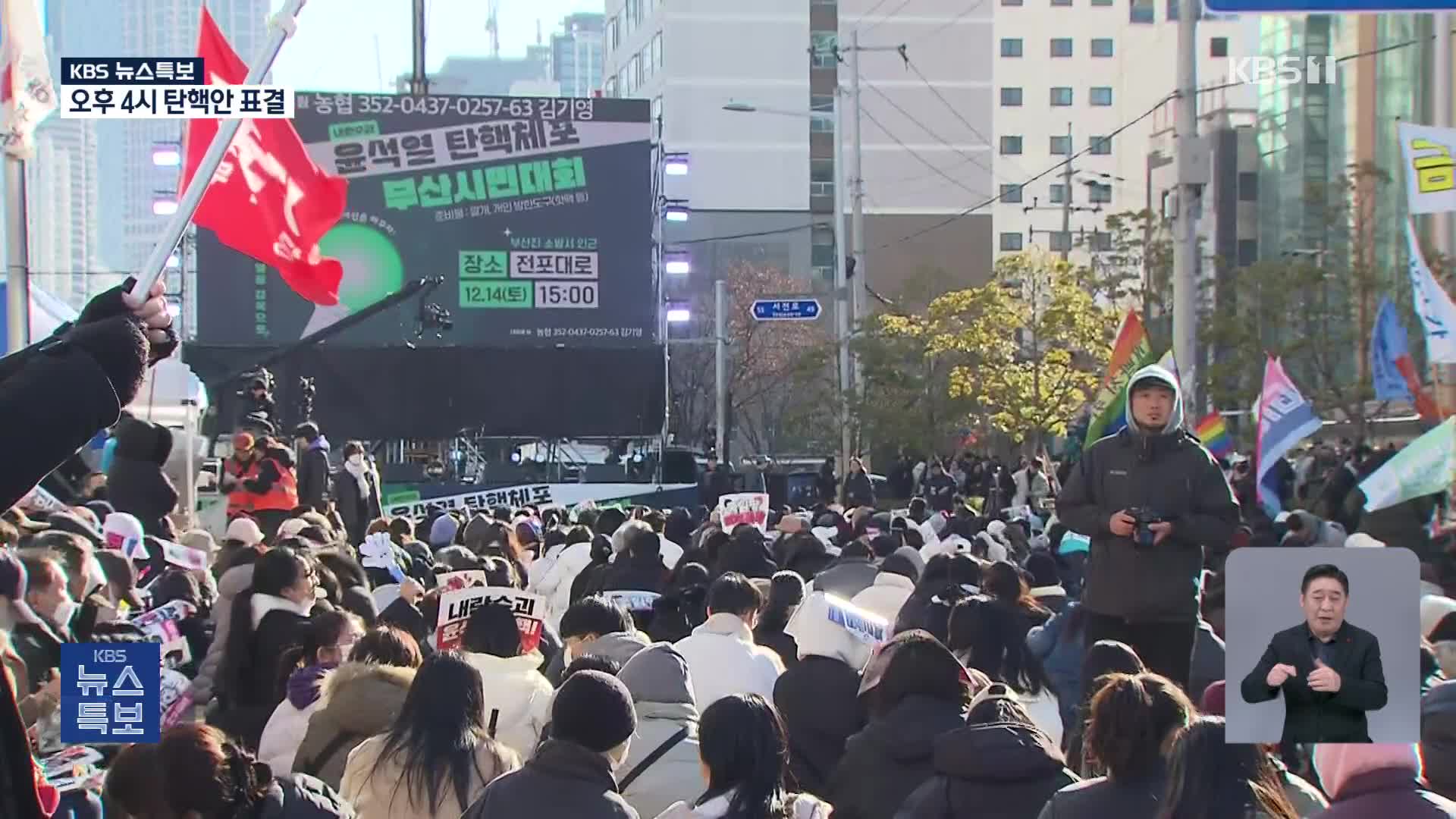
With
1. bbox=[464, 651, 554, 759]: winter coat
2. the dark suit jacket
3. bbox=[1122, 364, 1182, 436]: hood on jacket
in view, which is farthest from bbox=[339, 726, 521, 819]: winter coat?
the dark suit jacket

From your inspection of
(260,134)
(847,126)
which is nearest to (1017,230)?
(847,126)

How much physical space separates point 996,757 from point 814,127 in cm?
6440

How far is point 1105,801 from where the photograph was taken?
4.28 m

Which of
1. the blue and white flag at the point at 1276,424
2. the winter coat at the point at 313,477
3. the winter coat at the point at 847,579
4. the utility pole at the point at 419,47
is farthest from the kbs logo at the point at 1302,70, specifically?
the winter coat at the point at 847,579

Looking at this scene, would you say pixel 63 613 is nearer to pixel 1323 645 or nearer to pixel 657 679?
pixel 657 679

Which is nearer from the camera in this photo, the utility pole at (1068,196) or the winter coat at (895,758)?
the winter coat at (895,758)

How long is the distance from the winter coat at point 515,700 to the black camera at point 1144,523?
212 cm

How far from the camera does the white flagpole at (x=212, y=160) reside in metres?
3.15

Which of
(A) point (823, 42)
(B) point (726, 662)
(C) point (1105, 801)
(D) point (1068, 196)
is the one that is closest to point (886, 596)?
(B) point (726, 662)

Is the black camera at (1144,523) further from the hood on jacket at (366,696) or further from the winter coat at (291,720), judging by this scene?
the winter coat at (291,720)

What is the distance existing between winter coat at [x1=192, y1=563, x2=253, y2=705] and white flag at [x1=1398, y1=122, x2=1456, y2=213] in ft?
32.4

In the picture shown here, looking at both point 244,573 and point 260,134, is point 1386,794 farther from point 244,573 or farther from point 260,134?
point 260,134

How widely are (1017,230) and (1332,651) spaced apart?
70859 mm

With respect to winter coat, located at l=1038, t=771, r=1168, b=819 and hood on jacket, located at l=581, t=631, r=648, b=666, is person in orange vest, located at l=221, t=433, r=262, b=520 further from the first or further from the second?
winter coat, located at l=1038, t=771, r=1168, b=819
